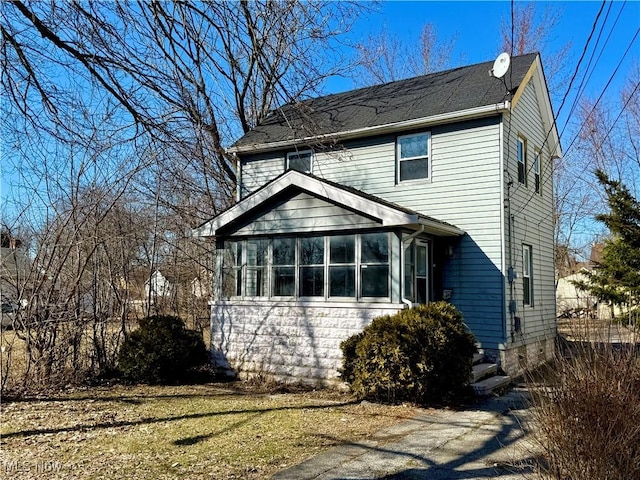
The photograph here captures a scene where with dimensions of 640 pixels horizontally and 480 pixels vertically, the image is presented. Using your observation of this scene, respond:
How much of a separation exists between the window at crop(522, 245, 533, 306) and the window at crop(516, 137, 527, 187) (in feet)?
5.13

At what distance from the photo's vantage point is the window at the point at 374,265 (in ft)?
30.9

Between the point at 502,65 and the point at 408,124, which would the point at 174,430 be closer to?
the point at 408,124

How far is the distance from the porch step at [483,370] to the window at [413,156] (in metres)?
4.14

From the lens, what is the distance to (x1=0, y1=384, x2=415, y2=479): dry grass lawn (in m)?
5.07

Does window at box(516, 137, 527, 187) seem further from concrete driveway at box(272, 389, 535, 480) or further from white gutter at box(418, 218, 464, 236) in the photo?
concrete driveway at box(272, 389, 535, 480)

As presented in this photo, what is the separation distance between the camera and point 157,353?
31.8ft

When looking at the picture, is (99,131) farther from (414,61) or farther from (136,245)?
(414,61)

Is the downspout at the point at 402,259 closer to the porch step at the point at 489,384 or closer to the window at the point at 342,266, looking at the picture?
the window at the point at 342,266

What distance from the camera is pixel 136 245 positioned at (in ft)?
40.8

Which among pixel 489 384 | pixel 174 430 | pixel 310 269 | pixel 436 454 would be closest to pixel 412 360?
pixel 489 384

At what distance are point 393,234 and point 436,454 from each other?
180 inches

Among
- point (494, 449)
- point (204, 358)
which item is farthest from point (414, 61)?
point (494, 449)

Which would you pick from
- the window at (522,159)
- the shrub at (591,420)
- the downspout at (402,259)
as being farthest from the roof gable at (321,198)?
the shrub at (591,420)

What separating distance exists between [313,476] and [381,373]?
3169mm
